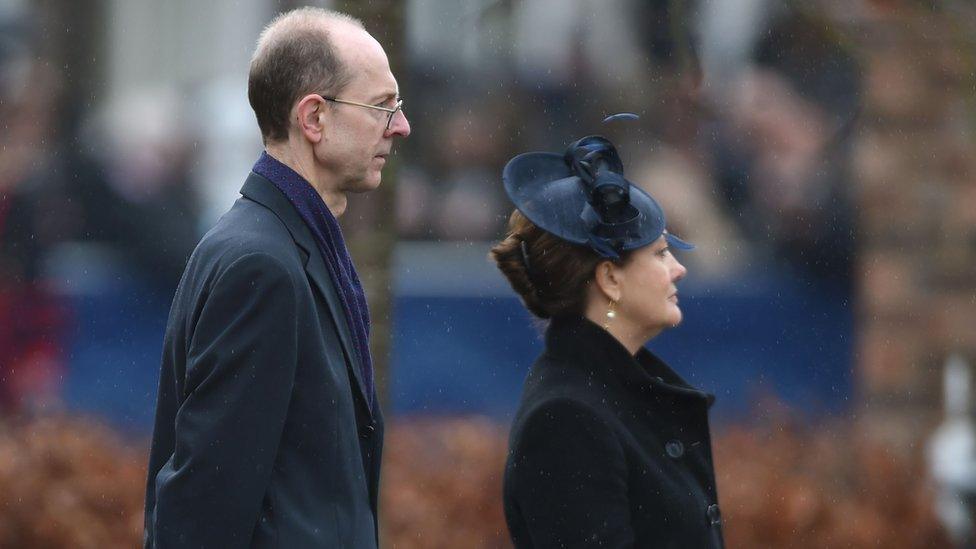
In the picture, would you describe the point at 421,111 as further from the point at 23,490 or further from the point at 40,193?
the point at 23,490

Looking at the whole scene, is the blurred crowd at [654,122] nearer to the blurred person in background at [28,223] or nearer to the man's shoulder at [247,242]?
the blurred person in background at [28,223]

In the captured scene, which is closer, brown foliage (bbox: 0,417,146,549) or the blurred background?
brown foliage (bbox: 0,417,146,549)

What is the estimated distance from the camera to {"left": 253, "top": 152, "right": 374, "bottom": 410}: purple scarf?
10.9ft

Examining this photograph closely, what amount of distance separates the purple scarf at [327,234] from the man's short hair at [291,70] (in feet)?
0.24

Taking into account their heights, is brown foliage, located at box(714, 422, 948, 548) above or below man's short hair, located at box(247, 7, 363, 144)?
below

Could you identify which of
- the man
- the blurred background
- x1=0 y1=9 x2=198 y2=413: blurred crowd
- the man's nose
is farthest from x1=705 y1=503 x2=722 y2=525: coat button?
x1=0 y1=9 x2=198 y2=413: blurred crowd

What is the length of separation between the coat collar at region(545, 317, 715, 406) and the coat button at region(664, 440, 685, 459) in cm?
11

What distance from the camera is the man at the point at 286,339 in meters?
3.05

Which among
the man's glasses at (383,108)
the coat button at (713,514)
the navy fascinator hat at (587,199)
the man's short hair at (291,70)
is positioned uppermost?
the man's short hair at (291,70)

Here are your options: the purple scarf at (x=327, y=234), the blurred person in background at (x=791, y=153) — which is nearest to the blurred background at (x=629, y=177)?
the blurred person in background at (x=791, y=153)

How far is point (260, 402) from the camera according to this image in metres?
3.05

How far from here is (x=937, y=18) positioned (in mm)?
6688

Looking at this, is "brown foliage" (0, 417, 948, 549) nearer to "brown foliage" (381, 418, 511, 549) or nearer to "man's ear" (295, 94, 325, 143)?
"brown foliage" (381, 418, 511, 549)

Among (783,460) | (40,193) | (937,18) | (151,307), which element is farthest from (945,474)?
(40,193)
